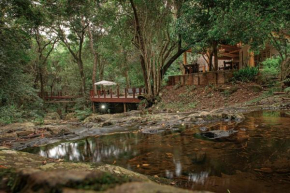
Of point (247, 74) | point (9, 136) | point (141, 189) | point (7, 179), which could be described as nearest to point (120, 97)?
point (247, 74)

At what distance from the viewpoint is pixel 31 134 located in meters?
6.94

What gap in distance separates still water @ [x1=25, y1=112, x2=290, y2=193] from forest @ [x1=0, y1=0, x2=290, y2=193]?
0.02 m

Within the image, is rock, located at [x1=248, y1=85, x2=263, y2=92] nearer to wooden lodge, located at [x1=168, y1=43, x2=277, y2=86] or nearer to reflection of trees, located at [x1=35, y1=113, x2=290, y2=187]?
wooden lodge, located at [x1=168, y1=43, x2=277, y2=86]

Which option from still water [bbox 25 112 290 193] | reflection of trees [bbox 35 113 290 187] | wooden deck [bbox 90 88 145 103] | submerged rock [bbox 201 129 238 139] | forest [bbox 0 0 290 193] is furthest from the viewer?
wooden deck [bbox 90 88 145 103]

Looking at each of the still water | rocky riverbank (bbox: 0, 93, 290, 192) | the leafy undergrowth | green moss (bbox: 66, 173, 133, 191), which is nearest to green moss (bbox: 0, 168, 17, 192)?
rocky riverbank (bbox: 0, 93, 290, 192)

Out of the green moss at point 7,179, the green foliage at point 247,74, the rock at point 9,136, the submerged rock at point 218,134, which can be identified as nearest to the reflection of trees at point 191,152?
the submerged rock at point 218,134

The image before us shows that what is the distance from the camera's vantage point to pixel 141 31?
12695 mm

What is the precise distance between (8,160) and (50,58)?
89.7 ft

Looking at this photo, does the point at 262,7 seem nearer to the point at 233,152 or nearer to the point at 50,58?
the point at 233,152

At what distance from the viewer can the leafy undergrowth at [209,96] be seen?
35.6ft

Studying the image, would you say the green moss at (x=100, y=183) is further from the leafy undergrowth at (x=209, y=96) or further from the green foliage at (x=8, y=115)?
the green foliage at (x=8, y=115)

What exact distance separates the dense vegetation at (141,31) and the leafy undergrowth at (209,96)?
137cm

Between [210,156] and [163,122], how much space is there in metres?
4.13

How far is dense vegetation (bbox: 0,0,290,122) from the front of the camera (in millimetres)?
6969
